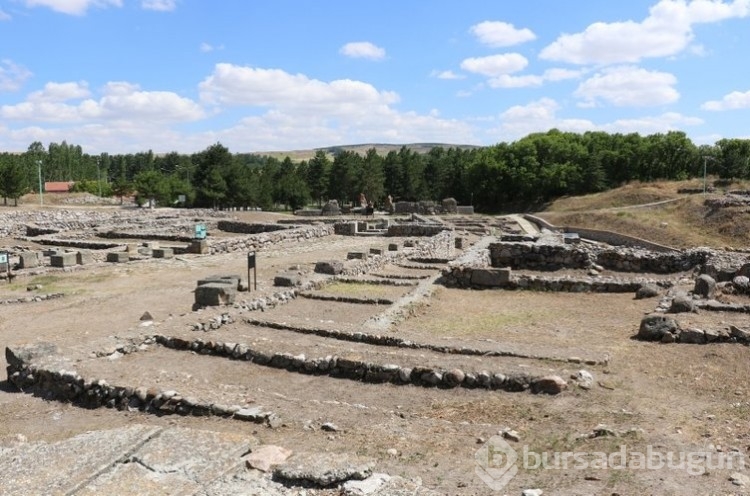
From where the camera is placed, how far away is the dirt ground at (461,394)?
6.54m

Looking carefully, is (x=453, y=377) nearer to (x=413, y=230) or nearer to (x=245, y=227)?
(x=413, y=230)

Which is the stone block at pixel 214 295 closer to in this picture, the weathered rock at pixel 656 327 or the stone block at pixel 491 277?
the stone block at pixel 491 277

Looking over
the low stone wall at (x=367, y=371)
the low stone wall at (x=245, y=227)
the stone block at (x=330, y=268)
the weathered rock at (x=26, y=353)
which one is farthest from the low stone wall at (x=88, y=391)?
the low stone wall at (x=245, y=227)

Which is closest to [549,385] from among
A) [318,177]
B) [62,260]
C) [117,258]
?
[62,260]

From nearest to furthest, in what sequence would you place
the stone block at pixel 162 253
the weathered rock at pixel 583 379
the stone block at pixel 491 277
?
1. the weathered rock at pixel 583 379
2. the stone block at pixel 491 277
3. the stone block at pixel 162 253

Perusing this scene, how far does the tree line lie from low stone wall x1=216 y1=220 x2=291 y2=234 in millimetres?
28163

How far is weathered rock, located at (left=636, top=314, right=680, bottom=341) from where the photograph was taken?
11312mm

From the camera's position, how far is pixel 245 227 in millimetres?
40844

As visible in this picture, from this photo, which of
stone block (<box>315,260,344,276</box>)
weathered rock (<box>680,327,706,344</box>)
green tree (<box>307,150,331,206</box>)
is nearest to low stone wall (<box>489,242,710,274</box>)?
stone block (<box>315,260,344,276</box>)

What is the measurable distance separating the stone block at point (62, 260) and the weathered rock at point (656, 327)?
20.6 metres

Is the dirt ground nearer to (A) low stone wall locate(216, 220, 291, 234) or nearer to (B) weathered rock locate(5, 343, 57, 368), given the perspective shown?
(B) weathered rock locate(5, 343, 57, 368)

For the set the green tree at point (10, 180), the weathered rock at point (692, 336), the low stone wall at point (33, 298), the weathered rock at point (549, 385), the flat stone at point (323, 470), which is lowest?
the low stone wall at point (33, 298)

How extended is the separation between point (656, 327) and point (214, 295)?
9.76 metres

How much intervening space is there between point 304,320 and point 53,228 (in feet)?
101
